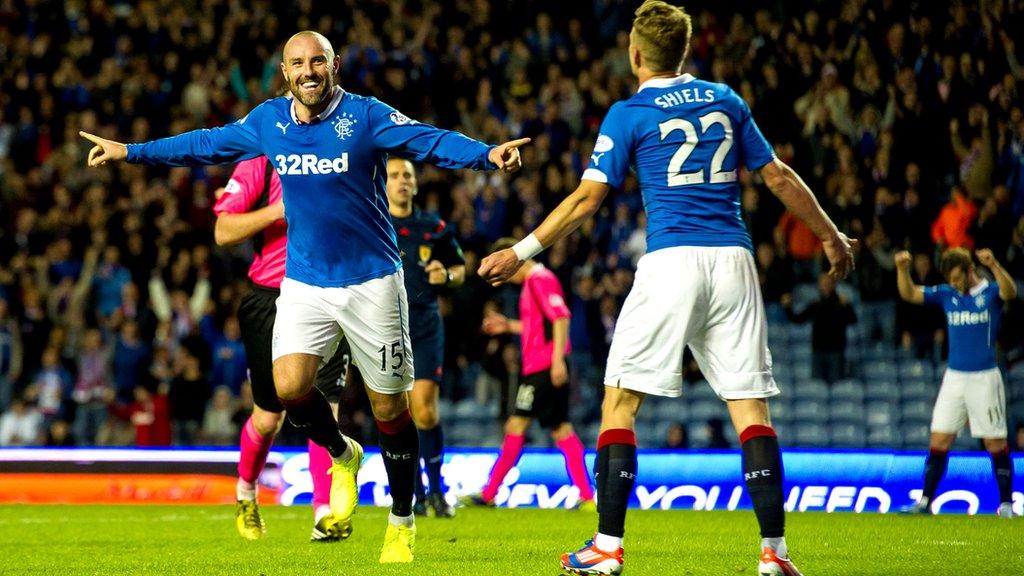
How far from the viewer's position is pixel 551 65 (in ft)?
62.0

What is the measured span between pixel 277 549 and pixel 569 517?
3.49 meters

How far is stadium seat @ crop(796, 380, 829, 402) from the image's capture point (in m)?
15.3

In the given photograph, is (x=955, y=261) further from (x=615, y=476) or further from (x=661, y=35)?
(x=615, y=476)

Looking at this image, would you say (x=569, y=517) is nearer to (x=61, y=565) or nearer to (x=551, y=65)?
(x=61, y=565)

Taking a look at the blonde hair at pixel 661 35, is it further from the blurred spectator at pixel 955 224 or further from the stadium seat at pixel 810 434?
the stadium seat at pixel 810 434

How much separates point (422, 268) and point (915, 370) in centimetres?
714

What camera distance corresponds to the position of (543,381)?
11867 mm

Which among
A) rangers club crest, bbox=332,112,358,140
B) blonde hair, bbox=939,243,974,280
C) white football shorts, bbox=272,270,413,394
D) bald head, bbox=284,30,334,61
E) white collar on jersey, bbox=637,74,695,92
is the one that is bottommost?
white football shorts, bbox=272,270,413,394

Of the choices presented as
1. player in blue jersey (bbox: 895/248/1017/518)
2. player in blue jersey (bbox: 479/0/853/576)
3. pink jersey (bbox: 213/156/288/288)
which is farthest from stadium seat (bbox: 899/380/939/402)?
player in blue jersey (bbox: 479/0/853/576)

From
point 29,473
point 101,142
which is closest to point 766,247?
point 29,473

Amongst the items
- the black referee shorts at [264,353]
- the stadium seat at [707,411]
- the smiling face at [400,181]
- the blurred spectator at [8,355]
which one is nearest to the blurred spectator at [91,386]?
the blurred spectator at [8,355]

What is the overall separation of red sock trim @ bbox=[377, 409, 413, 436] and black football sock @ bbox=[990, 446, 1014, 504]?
19.0 feet

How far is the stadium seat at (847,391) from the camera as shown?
15227mm

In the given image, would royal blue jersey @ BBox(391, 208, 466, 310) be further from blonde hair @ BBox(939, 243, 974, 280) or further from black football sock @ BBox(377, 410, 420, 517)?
blonde hair @ BBox(939, 243, 974, 280)
